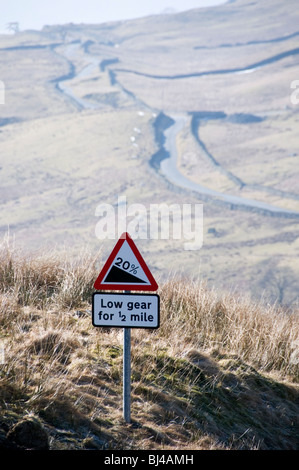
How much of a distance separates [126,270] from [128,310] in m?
0.30

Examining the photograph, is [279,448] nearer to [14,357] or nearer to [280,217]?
[14,357]

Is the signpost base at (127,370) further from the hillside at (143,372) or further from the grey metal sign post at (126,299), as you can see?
the hillside at (143,372)

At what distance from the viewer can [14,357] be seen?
458cm

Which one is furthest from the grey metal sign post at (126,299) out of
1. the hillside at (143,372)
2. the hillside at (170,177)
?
the hillside at (170,177)

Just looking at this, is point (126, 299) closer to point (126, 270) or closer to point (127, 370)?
point (126, 270)

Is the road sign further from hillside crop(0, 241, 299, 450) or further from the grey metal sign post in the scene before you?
hillside crop(0, 241, 299, 450)

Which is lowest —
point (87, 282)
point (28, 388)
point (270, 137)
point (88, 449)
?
point (88, 449)

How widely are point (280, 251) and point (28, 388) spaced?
340ft

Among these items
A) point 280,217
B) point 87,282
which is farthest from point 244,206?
point 87,282

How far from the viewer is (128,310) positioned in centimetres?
405

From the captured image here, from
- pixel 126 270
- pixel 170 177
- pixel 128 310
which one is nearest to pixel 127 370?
pixel 128 310

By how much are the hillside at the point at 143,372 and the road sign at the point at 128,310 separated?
738 mm

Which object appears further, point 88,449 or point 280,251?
point 280,251

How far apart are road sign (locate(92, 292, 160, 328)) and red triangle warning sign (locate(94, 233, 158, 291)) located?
9cm
